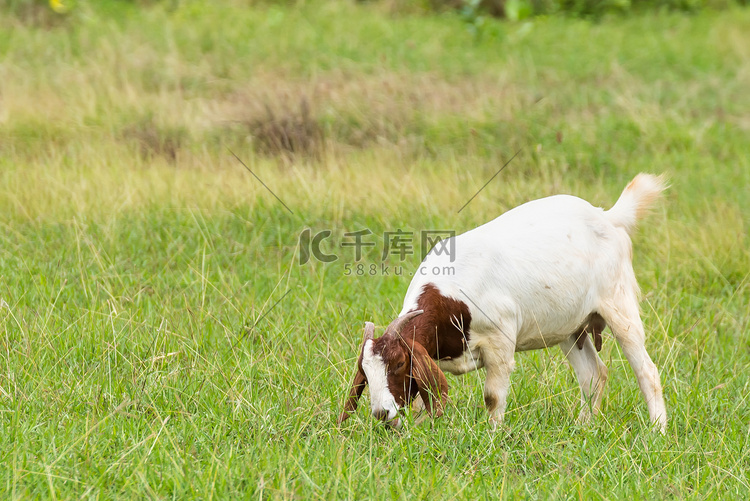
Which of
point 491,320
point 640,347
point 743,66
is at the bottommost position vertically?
point 743,66

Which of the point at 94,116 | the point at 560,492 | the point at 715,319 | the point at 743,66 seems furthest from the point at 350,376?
the point at 743,66

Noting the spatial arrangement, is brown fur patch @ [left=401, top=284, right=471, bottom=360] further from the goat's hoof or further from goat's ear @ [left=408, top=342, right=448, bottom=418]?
the goat's hoof

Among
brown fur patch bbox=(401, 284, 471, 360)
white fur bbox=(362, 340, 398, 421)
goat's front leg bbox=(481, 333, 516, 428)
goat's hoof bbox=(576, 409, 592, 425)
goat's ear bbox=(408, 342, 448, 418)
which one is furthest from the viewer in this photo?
goat's hoof bbox=(576, 409, 592, 425)

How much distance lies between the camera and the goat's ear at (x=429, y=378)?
127 inches

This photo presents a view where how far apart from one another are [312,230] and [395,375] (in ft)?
11.0

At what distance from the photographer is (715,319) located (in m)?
5.23

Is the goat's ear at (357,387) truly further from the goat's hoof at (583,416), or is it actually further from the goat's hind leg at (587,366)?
the goat's hind leg at (587,366)

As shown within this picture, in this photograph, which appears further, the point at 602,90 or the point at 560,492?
the point at 602,90

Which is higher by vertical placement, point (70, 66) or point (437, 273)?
point (437, 273)

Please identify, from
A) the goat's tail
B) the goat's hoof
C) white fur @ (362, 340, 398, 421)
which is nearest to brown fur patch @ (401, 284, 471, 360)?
white fur @ (362, 340, 398, 421)

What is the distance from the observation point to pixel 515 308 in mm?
3688

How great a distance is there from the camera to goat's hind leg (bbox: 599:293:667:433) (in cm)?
393

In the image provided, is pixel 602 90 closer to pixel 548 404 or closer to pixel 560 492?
pixel 548 404

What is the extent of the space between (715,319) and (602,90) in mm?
5808
